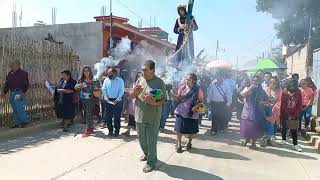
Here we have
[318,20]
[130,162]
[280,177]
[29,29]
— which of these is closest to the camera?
[280,177]

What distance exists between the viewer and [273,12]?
28469 mm

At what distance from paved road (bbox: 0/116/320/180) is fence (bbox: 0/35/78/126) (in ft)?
4.32

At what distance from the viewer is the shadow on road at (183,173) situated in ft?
20.7

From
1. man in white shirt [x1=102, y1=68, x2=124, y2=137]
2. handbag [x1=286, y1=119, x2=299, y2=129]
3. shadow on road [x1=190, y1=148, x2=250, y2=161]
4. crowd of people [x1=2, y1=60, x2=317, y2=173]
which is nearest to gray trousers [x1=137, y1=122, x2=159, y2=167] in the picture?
crowd of people [x1=2, y1=60, x2=317, y2=173]

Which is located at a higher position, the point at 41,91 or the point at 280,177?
the point at 41,91

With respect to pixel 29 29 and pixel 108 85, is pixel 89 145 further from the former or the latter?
pixel 29 29

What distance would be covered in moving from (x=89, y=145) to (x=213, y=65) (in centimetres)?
418

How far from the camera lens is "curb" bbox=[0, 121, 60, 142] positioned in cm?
916

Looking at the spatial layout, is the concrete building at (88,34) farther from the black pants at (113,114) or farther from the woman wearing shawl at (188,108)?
the woman wearing shawl at (188,108)

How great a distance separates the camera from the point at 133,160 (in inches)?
287

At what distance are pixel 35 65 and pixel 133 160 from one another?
507 cm

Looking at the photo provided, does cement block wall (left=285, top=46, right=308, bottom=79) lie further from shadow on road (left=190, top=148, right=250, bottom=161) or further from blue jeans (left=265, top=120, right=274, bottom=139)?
shadow on road (left=190, top=148, right=250, bottom=161)

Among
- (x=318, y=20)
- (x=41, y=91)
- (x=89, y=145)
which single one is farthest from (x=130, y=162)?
(x=318, y=20)

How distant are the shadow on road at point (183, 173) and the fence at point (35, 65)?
16.4ft
